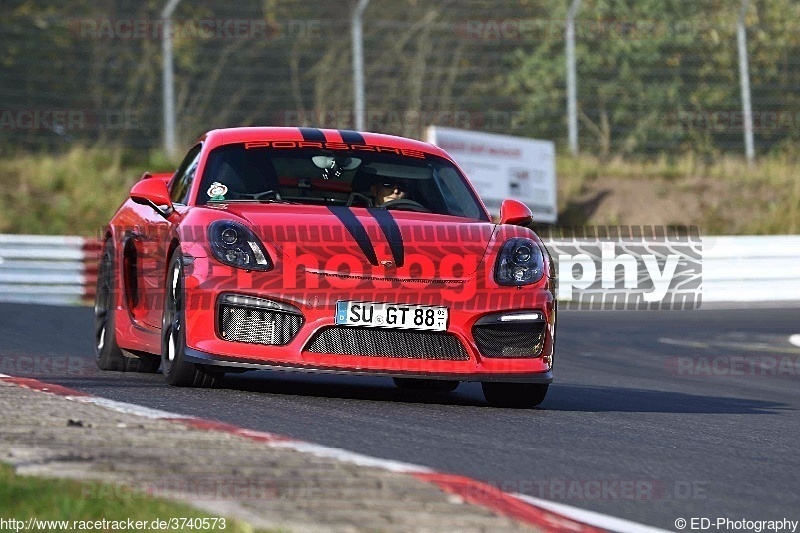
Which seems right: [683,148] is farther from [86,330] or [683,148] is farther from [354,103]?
[86,330]

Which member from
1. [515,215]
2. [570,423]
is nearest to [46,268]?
[515,215]

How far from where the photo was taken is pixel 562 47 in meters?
23.6

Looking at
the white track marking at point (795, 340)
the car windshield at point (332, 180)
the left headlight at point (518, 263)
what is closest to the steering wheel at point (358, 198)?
the car windshield at point (332, 180)

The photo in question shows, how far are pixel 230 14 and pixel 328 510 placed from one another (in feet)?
94.6

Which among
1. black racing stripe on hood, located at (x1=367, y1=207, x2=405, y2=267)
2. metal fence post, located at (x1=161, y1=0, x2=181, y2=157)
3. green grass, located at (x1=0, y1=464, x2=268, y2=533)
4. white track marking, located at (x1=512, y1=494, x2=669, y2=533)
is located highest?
metal fence post, located at (x1=161, y1=0, x2=181, y2=157)

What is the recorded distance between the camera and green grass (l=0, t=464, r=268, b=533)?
390cm

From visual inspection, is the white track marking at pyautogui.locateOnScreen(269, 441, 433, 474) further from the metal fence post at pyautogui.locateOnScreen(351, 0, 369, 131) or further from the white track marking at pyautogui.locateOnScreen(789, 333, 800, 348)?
the metal fence post at pyautogui.locateOnScreen(351, 0, 369, 131)

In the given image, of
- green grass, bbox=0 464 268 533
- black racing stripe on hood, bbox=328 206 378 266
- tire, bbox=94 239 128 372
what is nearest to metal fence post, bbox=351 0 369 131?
tire, bbox=94 239 128 372

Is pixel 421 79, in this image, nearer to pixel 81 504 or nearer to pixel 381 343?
pixel 381 343

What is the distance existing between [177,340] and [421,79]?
1619 centimetres

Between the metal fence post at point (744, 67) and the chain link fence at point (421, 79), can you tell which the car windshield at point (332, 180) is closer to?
the chain link fence at point (421, 79)

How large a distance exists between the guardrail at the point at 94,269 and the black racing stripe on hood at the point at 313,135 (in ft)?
31.9

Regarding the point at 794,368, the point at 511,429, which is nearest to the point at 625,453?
the point at 511,429

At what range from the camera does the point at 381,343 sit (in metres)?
6.92
